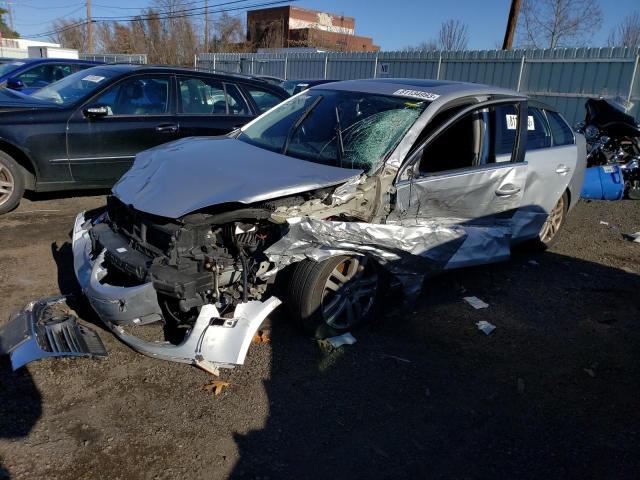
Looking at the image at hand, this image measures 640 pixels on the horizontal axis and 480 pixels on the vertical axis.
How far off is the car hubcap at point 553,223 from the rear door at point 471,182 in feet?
3.88

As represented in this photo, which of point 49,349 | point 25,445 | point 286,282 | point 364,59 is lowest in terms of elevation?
point 25,445

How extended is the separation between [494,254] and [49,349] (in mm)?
3437

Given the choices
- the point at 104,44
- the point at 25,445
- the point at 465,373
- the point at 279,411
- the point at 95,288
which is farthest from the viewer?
the point at 104,44

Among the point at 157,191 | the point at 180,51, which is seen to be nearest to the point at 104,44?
the point at 180,51

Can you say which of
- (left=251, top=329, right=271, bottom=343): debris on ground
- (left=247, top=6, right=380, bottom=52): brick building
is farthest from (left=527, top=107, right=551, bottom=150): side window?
(left=247, top=6, right=380, bottom=52): brick building

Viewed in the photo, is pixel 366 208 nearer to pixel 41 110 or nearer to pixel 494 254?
pixel 494 254

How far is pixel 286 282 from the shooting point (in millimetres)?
3510

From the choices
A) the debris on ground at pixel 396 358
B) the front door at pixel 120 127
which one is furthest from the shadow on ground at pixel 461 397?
the front door at pixel 120 127

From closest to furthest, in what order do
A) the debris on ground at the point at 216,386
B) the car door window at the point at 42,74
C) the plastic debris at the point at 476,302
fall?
the debris on ground at the point at 216,386 → the plastic debris at the point at 476,302 → the car door window at the point at 42,74

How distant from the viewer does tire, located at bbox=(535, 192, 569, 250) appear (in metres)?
5.62

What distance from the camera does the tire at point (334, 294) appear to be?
3.39 m

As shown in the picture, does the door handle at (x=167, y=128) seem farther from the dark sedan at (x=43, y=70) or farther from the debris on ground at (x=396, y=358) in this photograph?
the dark sedan at (x=43, y=70)

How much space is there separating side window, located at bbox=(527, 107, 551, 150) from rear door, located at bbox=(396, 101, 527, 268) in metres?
0.29

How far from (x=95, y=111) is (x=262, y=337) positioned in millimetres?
3755
